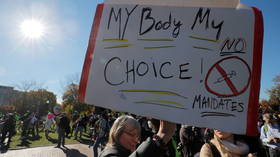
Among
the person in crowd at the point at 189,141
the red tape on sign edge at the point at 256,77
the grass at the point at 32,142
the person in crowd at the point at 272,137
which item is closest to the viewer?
the red tape on sign edge at the point at 256,77

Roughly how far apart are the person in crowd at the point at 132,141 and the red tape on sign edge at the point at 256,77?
0.46 meters

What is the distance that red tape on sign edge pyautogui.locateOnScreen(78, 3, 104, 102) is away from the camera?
1.24m

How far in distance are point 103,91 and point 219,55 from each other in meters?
0.76

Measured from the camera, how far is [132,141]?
1.69 m

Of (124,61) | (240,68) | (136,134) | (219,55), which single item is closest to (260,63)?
(240,68)

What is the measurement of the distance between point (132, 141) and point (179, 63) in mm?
978

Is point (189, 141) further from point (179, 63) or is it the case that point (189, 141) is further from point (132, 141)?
point (179, 63)

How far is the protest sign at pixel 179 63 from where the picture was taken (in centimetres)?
97

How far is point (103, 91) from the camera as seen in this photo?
1.20 meters

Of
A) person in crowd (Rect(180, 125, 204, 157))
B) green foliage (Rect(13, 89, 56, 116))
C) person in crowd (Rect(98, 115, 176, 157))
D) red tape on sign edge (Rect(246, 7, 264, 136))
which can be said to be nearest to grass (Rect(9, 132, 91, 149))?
person in crowd (Rect(180, 125, 204, 157))

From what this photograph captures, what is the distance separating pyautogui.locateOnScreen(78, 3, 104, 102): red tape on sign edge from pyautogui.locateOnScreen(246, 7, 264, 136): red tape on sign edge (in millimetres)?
1012

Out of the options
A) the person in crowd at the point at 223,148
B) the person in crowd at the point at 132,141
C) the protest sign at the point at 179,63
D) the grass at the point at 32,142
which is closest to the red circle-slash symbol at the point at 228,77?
the protest sign at the point at 179,63

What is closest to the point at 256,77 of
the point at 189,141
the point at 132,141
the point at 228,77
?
the point at 228,77

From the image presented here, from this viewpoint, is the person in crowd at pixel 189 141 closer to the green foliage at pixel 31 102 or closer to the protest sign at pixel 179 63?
the protest sign at pixel 179 63
